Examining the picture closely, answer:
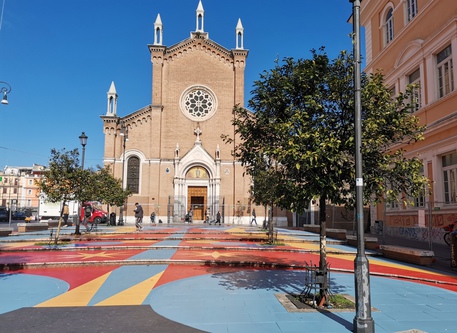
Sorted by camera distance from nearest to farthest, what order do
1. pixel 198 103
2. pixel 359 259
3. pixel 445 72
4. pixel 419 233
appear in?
A: pixel 359 259
pixel 445 72
pixel 419 233
pixel 198 103

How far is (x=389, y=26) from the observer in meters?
22.3

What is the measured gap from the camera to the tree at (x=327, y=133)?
22.2ft

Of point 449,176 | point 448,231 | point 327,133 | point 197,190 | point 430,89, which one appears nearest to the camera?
point 327,133

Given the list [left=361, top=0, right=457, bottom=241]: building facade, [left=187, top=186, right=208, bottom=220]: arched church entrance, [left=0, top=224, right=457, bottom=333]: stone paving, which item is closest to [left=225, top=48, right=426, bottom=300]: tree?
[left=0, top=224, right=457, bottom=333]: stone paving

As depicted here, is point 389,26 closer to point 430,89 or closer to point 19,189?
point 430,89

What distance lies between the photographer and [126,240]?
1867cm

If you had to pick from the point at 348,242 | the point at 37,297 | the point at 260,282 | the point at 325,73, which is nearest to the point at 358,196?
the point at 325,73

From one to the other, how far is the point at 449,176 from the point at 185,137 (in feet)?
90.5

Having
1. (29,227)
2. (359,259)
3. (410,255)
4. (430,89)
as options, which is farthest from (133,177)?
(359,259)

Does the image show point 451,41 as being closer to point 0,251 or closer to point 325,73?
point 325,73

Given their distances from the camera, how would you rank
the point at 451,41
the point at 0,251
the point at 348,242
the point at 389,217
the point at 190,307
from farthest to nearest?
the point at 389,217, the point at 348,242, the point at 451,41, the point at 0,251, the point at 190,307

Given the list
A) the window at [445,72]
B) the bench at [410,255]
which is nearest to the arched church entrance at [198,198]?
the window at [445,72]

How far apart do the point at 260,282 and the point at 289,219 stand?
29496 millimetres

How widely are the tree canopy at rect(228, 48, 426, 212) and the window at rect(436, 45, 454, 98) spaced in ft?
35.4
